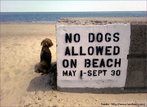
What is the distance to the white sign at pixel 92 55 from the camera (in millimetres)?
3365

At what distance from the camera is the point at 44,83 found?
4.04 metres

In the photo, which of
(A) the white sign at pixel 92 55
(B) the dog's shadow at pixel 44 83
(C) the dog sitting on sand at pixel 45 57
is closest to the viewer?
(A) the white sign at pixel 92 55

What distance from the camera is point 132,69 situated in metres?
3.56

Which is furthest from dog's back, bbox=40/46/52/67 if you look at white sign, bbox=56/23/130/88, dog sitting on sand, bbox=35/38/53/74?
white sign, bbox=56/23/130/88

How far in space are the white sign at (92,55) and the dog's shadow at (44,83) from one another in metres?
0.37

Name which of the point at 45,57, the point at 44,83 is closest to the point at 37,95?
the point at 44,83

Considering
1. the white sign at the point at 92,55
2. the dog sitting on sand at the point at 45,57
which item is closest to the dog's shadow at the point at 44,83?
the dog sitting on sand at the point at 45,57

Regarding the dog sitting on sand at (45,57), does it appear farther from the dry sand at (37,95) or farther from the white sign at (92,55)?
the white sign at (92,55)

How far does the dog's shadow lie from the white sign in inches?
14.6

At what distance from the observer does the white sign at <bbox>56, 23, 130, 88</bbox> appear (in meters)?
3.37

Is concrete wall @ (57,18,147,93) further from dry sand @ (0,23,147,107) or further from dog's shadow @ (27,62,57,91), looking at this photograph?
→ dog's shadow @ (27,62,57,91)

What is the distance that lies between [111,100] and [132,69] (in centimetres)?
80

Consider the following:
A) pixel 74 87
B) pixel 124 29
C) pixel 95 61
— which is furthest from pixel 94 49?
pixel 74 87

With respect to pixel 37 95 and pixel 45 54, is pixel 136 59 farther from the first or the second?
pixel 45 54
